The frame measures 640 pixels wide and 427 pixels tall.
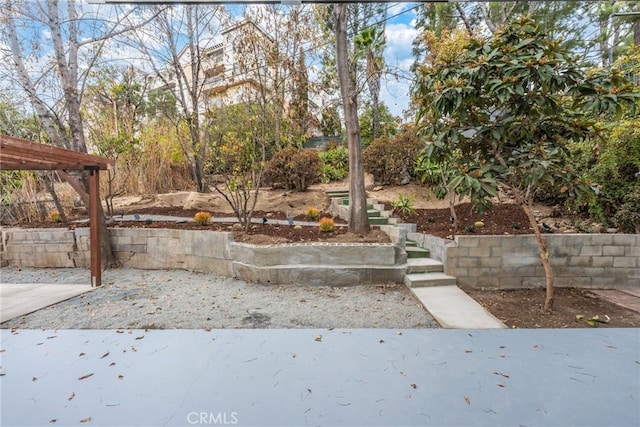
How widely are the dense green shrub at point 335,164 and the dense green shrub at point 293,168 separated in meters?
1.20

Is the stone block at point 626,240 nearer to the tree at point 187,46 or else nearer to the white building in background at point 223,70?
the white building in background at point 223,70

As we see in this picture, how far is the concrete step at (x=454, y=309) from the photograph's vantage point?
2.71 m

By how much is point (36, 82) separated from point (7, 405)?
569 centimetres

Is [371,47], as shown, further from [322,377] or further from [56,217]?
[56,217]

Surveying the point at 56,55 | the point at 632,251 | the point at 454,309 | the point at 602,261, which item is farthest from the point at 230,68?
the point at 632,251

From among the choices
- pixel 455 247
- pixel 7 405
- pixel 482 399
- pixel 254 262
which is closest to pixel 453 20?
pixel 455 247

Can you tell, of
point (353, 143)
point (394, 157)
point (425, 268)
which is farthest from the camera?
point (394, 157)

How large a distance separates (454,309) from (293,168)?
193 inches

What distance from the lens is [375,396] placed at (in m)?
1.78

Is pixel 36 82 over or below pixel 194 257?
over

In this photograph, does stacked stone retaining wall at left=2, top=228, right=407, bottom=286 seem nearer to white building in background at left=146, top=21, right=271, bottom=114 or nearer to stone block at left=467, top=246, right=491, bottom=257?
stone block at left=467, top=246, right=491, bottom=257

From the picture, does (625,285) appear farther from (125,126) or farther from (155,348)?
(125,126)

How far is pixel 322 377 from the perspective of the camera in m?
1.96

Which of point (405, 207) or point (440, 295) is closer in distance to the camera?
point (440, 295)
